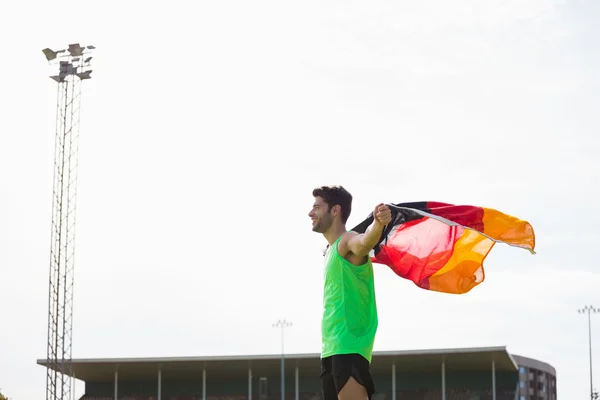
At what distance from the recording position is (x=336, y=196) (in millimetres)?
6664

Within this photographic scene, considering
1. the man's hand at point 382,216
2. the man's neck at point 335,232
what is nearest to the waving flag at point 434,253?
the man's neck at point 335,232

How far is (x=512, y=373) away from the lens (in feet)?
173

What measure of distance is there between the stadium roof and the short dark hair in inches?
1544

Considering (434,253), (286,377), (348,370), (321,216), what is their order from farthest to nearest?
(286,377), (434,253), (321,216), (348,370)

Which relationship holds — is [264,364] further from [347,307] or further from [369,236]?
[369,236]

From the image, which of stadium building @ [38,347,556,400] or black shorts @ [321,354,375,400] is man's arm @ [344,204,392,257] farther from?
stadium building @ [38,347,556,400]

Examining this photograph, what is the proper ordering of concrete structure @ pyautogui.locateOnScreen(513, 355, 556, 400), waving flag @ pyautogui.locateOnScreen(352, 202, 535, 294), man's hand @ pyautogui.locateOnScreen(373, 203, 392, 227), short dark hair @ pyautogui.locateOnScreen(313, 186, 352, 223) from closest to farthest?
1. man's hand @ pyautogui.locateOnScreen(373, 203, 392, 227)
2. short dark hair @ pyautogui.locateOnScreen(313, 186, 352, 223)
3. waving flag @ pyautogui.locateOnScreen(352, 202, 535, 294)
4. concrete structure @ pyautogui.locateOnScreen(513, 355, 556, 400)

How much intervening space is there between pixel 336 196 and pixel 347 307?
73cm

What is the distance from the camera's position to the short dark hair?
21.9 feet

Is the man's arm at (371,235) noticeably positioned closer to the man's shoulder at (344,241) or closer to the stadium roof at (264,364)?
the man's shoulder at (344,241)

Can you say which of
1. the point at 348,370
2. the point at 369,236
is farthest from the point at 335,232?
the point at 348,370

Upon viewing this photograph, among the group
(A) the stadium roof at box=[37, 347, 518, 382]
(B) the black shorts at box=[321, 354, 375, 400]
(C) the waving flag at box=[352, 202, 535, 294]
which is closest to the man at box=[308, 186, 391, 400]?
(B) the black shorts at box=[321, 354, 375, 400]

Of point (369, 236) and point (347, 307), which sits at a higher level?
point (369, 236)

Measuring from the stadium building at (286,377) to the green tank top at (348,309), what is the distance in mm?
40230
